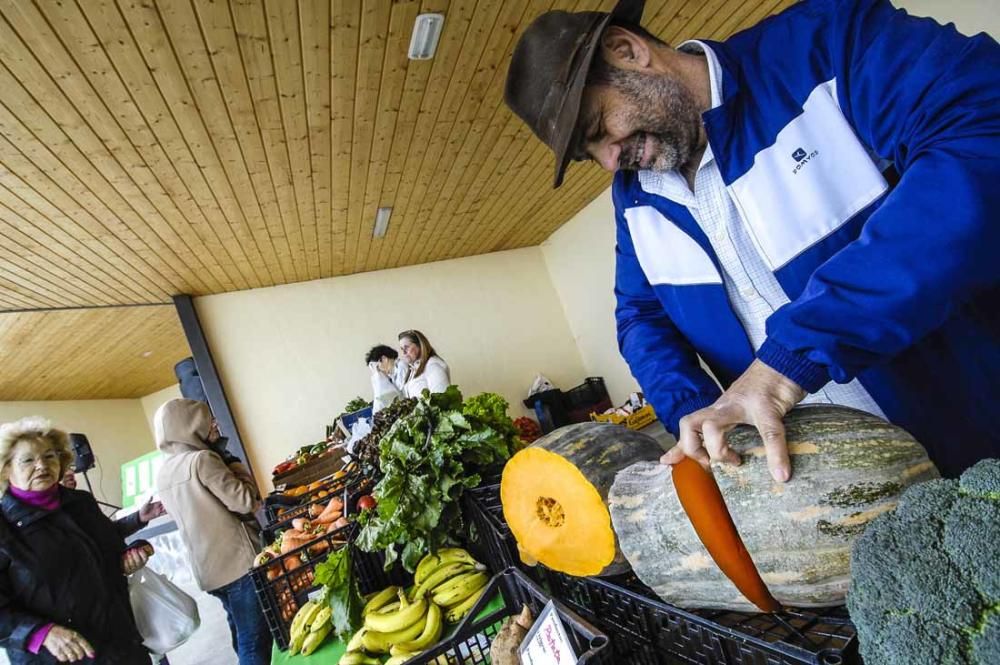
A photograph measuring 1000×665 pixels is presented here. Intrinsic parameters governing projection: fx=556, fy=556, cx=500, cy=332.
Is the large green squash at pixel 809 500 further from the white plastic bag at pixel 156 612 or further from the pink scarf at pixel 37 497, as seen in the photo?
the white plastic bag at pixel 156 612

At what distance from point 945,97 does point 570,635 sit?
925 millimetres

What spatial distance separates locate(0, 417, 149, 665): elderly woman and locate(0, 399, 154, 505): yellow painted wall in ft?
39.0

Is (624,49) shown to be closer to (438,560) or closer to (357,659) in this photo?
(438,560)

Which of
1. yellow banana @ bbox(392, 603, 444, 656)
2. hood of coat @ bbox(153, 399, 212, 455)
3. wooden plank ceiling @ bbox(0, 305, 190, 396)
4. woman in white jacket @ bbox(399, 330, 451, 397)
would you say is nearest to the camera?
yellow banana @ bbox(392, 603, 444, 656)

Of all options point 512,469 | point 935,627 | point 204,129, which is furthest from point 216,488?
point 935,627

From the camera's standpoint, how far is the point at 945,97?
773 millimetres

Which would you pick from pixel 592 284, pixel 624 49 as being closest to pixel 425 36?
pixel 624 49

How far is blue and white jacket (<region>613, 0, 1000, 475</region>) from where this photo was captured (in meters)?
0.70

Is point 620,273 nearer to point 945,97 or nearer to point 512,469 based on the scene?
point 512,469

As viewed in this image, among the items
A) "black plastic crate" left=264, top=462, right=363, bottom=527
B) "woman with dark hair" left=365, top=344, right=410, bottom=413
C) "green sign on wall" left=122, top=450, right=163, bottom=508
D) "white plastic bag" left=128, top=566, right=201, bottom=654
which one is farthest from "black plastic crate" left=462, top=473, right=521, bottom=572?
"green sign on wall" left=122, top=450, right=163, bottom=508

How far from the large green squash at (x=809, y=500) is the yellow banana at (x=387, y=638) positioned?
949mm

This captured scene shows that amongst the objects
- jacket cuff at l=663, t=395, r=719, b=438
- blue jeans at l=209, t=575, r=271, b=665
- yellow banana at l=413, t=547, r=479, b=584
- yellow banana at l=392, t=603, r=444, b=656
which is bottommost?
blue jeans at l=209, t=575, r=271, b=665

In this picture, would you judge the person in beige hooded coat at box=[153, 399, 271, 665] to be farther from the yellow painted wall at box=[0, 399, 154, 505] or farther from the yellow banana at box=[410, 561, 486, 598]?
the yellow painted wall at box=[0, 399, 154, 505]

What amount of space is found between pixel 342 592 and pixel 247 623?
1961 millimetres
